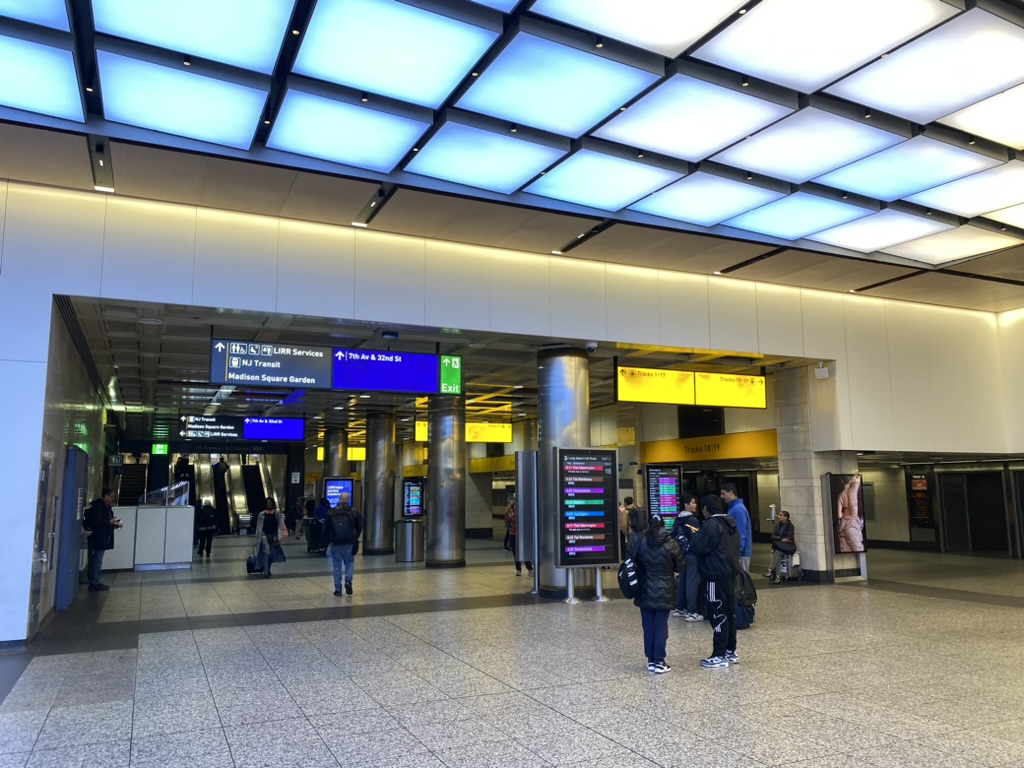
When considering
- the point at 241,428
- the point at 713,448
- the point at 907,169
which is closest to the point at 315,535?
the point at 241,428

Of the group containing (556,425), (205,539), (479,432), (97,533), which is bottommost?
(205,539)

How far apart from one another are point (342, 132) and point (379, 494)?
14.4 m

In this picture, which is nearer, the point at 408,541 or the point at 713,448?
the point at 713,448

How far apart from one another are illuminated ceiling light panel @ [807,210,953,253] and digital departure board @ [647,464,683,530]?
8.75m

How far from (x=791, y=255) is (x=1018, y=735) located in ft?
26.0

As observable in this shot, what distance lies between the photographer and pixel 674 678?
647 cm

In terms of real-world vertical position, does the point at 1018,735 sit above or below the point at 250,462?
below

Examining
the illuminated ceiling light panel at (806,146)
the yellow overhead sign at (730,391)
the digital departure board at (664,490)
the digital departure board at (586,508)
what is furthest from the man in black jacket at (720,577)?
the digital departure board at (664,490)

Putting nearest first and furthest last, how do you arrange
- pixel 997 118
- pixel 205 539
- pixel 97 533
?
pixel 997 118, pixel 97 533, pixel 205 539

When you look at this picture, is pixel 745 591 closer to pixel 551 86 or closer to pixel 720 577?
pixel 720 577

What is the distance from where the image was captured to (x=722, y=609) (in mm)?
6805

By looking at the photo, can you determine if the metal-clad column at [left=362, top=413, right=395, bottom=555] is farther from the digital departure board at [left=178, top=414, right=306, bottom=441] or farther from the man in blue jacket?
the man in blue jacket

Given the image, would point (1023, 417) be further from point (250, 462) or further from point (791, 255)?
point (250, 462)

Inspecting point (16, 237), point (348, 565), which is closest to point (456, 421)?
point (348, 565)
